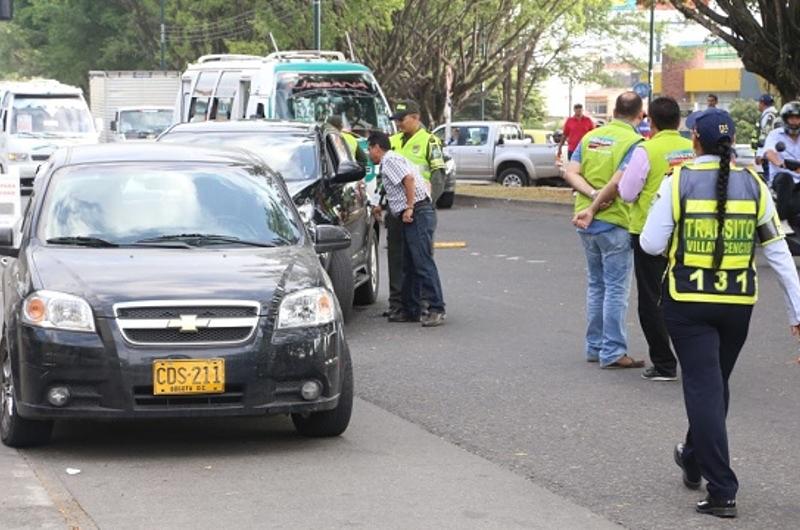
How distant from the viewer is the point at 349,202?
13.8m

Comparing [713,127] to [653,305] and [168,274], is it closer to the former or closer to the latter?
[168,274]

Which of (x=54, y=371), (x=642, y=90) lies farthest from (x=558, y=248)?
(x=642, y=90)

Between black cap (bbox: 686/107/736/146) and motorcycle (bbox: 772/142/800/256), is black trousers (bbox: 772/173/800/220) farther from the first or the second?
black cap (bbox: 686/107/736/146)

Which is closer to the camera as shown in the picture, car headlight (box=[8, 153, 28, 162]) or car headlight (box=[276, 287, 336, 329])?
car headlight (box=[276, 287, 336, 329])

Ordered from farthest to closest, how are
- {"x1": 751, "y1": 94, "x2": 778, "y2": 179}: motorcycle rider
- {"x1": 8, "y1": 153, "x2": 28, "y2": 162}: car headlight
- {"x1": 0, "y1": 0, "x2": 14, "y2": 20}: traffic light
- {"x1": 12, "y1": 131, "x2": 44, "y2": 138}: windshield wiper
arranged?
{"x1": 12, "y1": 131, "x2": 44, "y2": 138}: windshield wiper, {"x1": 8, "y1": 153, "x2": 28, "y2": 162}: car headlight, {"x1": 751, "y1": 94, "x2": 778, "y2": 179}: motorcycle rider, {"x1": 0, "y1": 0, "x2": 14, "y2": 20}: traffic light

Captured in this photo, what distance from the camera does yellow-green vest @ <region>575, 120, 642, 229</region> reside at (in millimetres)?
10695

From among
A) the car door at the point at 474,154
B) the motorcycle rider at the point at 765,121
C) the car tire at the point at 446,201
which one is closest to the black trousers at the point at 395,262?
the motorcycle rider at the point at 765,121

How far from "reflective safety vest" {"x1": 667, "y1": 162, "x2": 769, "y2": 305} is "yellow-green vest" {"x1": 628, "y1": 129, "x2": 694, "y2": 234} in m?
2.85

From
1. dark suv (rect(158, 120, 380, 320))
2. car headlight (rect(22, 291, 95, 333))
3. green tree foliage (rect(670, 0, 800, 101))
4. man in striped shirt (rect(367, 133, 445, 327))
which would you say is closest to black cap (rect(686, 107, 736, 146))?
car headlight (rect(22, 291, 95, 333))

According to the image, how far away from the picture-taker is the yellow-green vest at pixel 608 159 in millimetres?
10695

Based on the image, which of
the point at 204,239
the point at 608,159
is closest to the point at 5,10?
the point at 608,159

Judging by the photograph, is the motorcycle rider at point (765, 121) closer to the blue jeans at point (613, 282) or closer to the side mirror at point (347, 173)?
the side mirror at point (347, 173)

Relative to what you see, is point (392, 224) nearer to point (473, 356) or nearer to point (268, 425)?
point (473, 356)

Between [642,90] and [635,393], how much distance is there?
34155 millimetres
